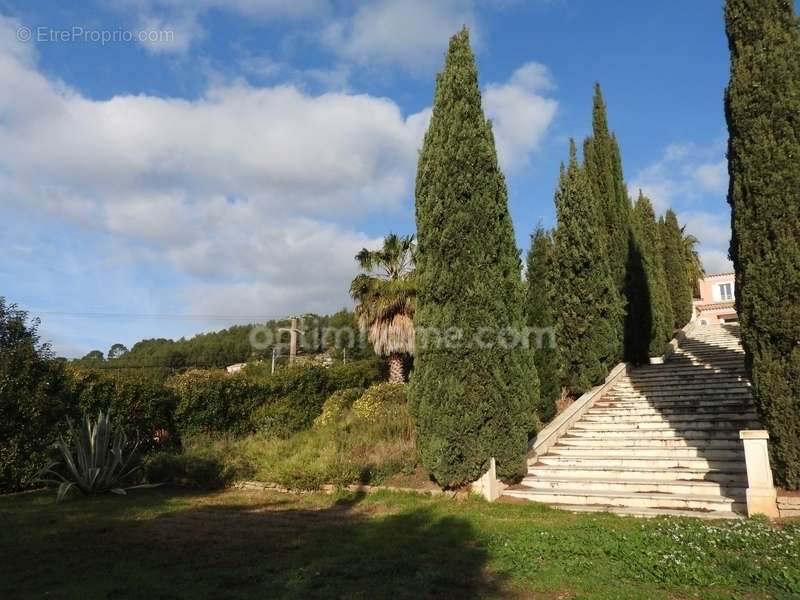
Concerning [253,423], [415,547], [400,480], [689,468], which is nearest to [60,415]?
[253,423]

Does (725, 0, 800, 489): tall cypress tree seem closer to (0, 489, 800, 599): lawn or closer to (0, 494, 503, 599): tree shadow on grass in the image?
(0, 489, 800, 599): lawn

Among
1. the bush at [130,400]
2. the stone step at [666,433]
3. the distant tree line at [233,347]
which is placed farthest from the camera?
the distant tree line at [233,347]

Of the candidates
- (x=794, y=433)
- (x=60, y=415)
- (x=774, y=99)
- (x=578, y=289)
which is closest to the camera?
(x=794, y=433)

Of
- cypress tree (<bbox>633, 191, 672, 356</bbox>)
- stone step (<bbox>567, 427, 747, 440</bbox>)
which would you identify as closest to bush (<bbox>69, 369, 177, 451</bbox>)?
stone step (<bbox>567, 427, 747, 440</bbox>)

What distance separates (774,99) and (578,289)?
23.9 ft

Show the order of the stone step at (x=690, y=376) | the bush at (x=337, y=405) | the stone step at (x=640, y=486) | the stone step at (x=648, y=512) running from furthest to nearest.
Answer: the bush at (x=337, y=405) → the stone step at (x=690, y=376) → the stone step at (x=640, y=486) → the stone step at (x=648, y=512)

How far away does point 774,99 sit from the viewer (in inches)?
287

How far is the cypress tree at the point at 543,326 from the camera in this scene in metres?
11.8

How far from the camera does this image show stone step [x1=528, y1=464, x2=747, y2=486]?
7918 millimetres

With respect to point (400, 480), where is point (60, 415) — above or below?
above

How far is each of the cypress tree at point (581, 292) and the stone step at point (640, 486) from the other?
5.11 meters

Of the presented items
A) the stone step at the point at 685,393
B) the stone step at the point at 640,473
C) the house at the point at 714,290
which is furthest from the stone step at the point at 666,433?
the house at the point at 714,290

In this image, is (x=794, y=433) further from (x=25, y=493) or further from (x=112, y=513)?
(x=25, y=493)

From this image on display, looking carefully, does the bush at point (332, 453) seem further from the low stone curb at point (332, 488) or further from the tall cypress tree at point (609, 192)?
the tall cypress tree at point (609, 192)
